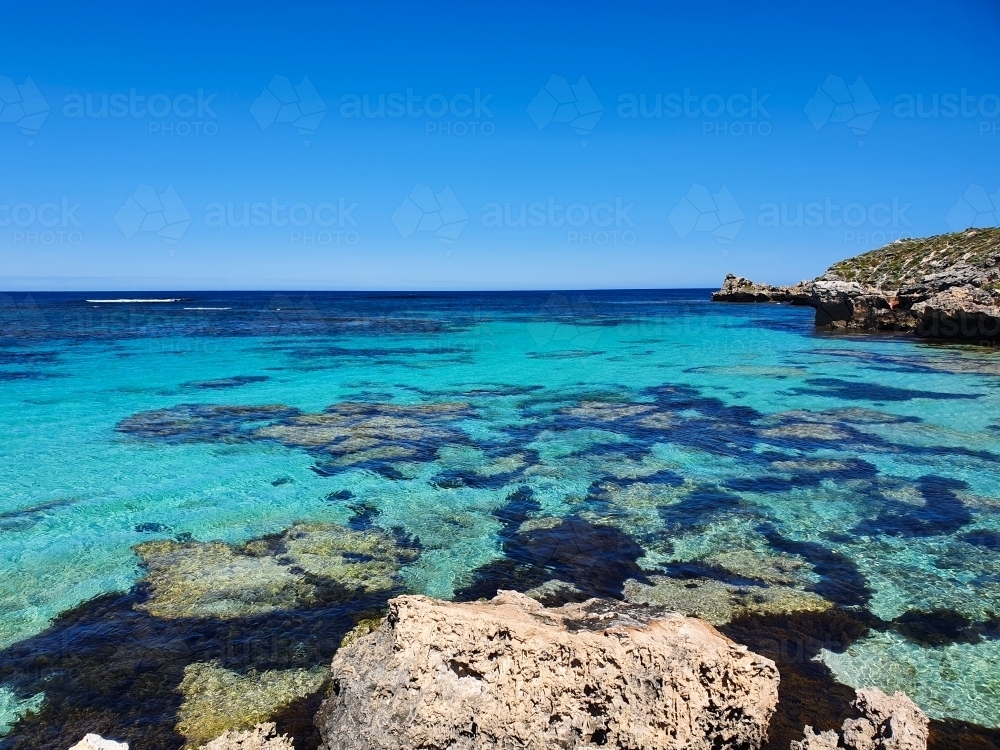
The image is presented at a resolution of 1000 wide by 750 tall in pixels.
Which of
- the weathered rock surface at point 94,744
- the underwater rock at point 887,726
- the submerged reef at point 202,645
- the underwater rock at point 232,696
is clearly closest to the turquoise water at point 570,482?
the submerged reef at point 202,645

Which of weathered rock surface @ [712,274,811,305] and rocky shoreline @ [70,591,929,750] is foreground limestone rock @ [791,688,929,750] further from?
weathered rock surface @ [712,274,811,305]

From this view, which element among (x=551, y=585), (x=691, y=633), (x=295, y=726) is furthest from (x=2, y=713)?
(x=691, y=633)

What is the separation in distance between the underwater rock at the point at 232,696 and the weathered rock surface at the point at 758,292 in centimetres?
8155

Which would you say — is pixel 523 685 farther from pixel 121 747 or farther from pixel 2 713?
pixel 2 713

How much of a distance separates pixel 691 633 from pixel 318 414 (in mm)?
13914

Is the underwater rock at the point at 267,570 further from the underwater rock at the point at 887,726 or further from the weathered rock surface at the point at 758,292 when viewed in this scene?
the weathered rock surface at the point at 758,292

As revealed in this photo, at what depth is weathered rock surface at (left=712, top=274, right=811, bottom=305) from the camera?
78.6m

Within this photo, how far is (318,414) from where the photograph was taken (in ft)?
54.5

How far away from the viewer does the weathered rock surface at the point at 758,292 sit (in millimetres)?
78562

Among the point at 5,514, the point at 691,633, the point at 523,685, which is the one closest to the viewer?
the point at 523,685

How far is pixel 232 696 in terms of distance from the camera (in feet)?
17.1

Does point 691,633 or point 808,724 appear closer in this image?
point 691,633

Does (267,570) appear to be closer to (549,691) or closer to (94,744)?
(94,744)

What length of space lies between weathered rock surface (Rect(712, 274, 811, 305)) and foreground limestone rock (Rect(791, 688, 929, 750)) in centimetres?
8011
